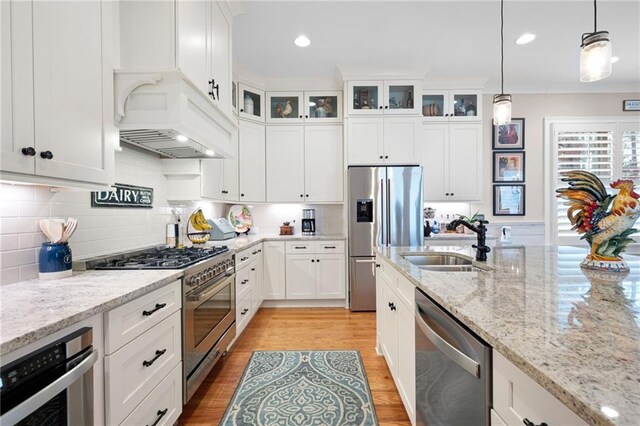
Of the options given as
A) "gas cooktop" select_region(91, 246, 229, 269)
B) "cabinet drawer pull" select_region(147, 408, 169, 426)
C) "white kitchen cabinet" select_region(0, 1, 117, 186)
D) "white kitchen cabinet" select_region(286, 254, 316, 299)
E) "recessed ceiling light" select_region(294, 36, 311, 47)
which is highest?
"recessed ceiling light" select_region(294, 36, 311, 47)

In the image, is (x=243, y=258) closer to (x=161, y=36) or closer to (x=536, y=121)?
(x=161, y=36)

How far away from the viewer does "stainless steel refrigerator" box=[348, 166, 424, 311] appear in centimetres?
336

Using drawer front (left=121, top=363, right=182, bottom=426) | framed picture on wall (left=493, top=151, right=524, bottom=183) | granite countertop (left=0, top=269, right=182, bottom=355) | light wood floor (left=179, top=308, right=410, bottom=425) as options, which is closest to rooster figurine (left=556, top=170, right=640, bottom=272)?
light wood floor (left=179, top=308, right=410, bottom=425)

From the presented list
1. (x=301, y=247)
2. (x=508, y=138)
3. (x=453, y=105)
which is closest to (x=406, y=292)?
(x=301, y=247)

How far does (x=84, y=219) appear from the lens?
1717 millimetres

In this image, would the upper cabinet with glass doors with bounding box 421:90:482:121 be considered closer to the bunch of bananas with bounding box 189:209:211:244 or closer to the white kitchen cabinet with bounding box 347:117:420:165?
the white kitchen cabinet with bounding box 347:117:420:165

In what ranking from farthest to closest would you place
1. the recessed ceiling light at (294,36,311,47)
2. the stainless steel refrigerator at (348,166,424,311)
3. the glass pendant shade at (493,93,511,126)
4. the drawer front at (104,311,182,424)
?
the stainless steel refrigerator at (348,166,424,311) < the recessed ceiling light at (294,36,311,47) < the glass pendant shade at (493,93,511,126) < the drawer front at (104,311,182,424)

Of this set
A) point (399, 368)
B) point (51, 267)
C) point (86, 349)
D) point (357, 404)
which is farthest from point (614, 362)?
point (51, 267)

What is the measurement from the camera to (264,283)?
11.6 ft

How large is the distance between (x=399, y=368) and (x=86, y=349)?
59.3 inches

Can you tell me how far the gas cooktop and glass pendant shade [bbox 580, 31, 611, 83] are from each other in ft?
8.04

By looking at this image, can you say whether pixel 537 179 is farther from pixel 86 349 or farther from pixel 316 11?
pixel 86 349

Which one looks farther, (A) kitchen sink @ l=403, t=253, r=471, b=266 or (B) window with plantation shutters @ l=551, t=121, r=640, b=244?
(B) window with plantation shutters @ l=551, t=121, r=640, b=244

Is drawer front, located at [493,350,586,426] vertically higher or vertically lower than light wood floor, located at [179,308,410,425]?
higher
